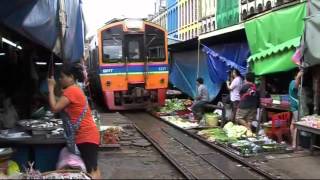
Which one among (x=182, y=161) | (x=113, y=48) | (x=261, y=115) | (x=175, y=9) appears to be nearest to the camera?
(x=182, y=161)

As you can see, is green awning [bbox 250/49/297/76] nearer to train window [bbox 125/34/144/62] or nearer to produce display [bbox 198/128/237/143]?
produce display [bbox 198/128/237/143]

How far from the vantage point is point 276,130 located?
12914mm

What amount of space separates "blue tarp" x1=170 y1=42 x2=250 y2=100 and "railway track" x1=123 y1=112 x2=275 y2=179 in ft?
10.3

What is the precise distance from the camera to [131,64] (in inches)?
861

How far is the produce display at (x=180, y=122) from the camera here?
16.9 meters

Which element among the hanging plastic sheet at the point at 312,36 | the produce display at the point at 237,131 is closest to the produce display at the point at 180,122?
the produce display at the point at 237,131

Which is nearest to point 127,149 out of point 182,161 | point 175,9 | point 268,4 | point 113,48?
point 182,161

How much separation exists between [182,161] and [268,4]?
21.8m

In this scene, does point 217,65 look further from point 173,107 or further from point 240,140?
point 240,140

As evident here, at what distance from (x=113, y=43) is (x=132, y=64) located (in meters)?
1.10

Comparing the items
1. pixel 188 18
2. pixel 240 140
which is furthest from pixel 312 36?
pixel 188 18

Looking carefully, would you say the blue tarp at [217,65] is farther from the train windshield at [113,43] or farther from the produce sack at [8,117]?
the produce sack at [8,117]

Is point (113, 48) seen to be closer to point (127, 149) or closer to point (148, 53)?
point (148, 53)

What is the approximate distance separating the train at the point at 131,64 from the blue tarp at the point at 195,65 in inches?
65.3
